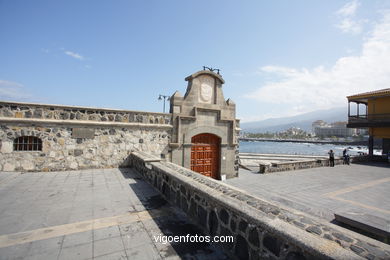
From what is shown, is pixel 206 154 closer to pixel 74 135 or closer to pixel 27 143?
pixel 74 135

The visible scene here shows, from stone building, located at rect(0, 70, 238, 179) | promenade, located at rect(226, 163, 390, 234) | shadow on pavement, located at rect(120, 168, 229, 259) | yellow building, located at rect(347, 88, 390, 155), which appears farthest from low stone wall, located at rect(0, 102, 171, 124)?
yellow building, located at rect(347, 88, 390, 155)

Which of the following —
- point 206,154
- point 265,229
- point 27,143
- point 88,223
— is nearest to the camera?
point 265,229

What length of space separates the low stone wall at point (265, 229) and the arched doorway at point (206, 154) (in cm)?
698

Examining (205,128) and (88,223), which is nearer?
(88,223)

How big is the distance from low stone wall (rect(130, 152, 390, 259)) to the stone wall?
19.7ft

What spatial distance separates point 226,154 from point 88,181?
7899mm

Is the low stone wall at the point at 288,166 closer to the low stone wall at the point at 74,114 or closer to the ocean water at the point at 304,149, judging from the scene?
the low stone wall at the point at 74,114

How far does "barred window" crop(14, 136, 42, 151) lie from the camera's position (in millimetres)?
7625

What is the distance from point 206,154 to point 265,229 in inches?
371

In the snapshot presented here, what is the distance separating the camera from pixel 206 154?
11.7m

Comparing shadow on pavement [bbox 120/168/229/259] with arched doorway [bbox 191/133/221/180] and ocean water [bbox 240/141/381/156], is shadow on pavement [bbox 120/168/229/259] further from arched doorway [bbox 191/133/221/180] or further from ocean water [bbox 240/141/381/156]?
ocean water [bbox 240/141/381/156]

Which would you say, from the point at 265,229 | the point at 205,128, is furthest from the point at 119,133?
the point at 265,229

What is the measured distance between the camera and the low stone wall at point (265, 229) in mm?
1804

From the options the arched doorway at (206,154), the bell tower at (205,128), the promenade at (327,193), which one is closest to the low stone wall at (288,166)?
the promenade at (327,193)
